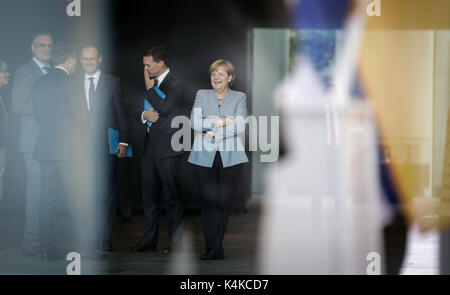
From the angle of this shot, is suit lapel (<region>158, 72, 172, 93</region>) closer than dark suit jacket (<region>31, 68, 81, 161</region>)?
No

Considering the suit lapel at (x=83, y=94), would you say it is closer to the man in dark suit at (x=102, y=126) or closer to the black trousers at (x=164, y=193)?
the man in dark suit at (x=102, y=126)

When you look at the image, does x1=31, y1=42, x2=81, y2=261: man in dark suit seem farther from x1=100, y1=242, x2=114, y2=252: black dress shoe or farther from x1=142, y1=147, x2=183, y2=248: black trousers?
x1=142, y1=147, x2=183, y2=248: black trousers

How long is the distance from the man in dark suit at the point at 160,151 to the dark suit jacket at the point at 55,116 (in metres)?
0.62

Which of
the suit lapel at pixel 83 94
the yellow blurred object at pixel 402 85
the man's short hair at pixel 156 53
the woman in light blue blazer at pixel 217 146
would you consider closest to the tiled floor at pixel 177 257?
the woman in light blue blazer at pixel 217 146

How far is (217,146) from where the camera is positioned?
557 cm

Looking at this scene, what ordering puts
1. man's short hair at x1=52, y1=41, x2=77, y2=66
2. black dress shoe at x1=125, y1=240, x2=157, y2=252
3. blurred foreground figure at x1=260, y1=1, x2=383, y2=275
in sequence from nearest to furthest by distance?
man's short hair at x1=52, y1=41, x2=77, y2=66, black dress shoe at x1=125, y1=240, x2=157, y2=252, blurred foreground figure at x1=260, y1=1, x2=383, y2=275

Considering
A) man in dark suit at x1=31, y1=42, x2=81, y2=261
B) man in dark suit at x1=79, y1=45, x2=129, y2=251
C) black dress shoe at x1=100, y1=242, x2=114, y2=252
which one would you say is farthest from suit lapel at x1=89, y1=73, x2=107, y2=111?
black dress shoe at x1=100, y1=242, x2=114, y2=252

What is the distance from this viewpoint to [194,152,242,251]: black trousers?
5.59 m

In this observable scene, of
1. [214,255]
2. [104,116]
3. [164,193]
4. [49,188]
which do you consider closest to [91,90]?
[104,116]

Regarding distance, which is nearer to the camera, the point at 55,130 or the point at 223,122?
the point at 55,130

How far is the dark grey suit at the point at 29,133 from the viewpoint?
18.8 ft

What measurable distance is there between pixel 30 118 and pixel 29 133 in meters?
0.12

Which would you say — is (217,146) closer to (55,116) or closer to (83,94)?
(83,94)

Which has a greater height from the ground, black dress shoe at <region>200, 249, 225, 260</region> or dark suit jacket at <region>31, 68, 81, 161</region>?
dark suit jacket at <region>31, 68, 81, 161</region>
